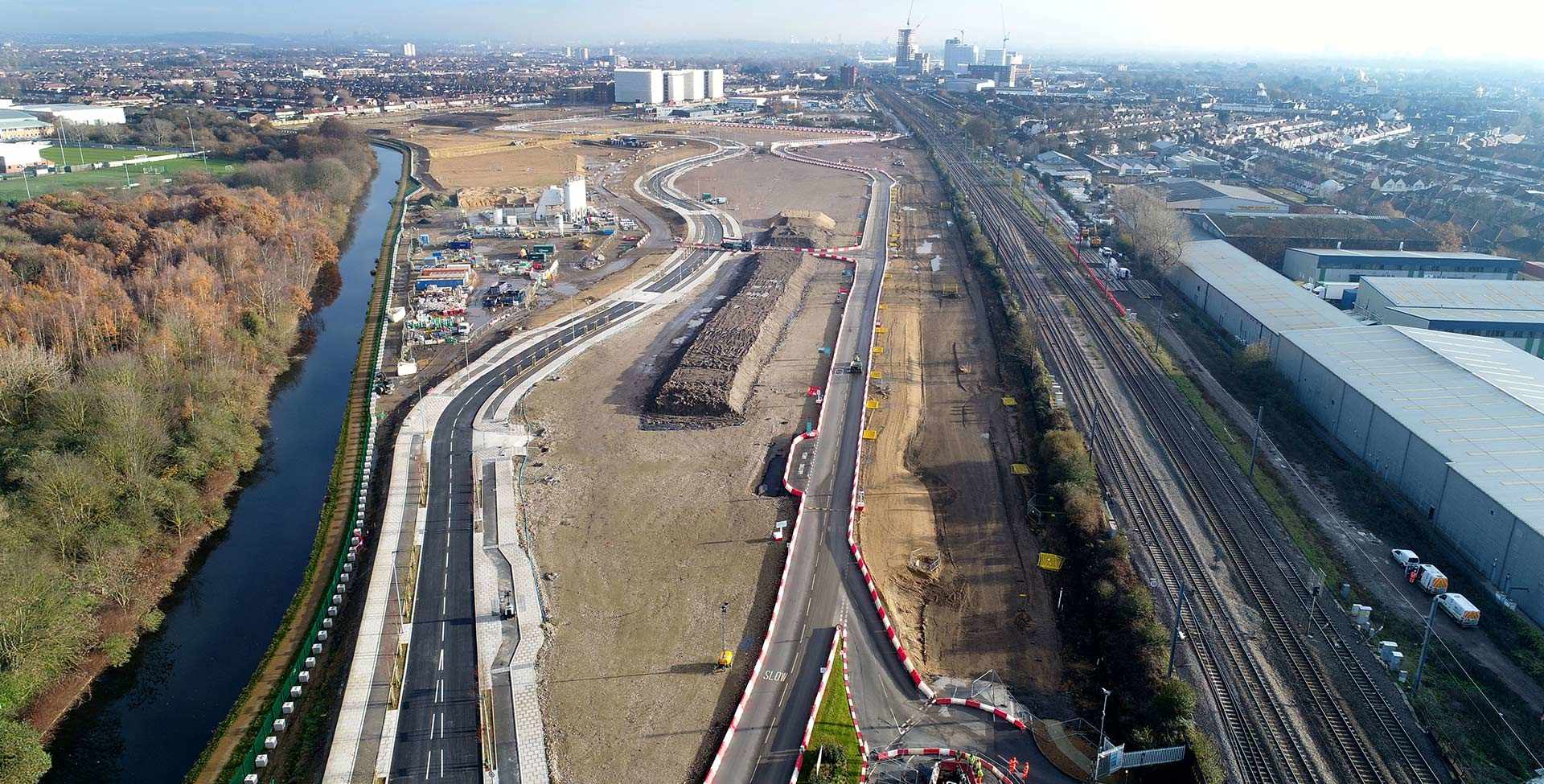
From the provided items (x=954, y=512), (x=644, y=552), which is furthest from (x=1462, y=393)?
(x=644, y=552)

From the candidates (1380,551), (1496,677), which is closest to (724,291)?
(1380,551)

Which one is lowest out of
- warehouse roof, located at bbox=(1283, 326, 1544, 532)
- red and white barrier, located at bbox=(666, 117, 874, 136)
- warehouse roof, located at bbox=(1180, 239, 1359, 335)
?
warehouse roof, located at bbox=(1283, 326, 1544, 532)

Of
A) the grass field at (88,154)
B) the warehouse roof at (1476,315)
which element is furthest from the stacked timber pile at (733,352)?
the grass field at (88,154)

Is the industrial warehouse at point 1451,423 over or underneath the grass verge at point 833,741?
over

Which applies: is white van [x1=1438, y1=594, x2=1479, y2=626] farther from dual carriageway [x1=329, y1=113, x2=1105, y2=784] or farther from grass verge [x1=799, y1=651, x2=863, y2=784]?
grass verge [x1=799, y1=651, x2=863, y2=784]

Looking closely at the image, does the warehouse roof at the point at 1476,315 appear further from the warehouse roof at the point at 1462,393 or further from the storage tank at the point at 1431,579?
the storage tank at the point at 1431,579

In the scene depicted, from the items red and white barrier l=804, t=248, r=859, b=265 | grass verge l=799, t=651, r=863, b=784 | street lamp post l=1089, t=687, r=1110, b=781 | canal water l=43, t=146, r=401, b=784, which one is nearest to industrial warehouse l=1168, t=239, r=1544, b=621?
street lamp post l=1089, t=687, r=1110, b=781

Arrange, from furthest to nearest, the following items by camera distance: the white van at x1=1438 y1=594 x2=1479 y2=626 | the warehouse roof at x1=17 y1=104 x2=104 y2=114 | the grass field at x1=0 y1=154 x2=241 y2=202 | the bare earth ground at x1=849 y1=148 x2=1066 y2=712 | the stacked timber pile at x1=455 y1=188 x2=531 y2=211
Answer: the warehouse roof at x1=17 y1=104 x2=104 y2=114, the stacked timber pile at x1=455 y1=188 x2=531 y2=211, the grass field at x1=0 y1=154 x2=241 y2=202, the bare earth ground at x1=849 y1=148 x2=1066 y2=712, the white van at x1=1438 y1=594 x2=1479 y2=626

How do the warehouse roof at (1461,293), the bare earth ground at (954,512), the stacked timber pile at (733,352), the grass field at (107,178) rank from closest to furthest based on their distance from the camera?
the bare earth ground at (954,512) → the stacked timber pile at (733,352) → the warehouse roof at (1461,293) → the grass field at (107,178)
